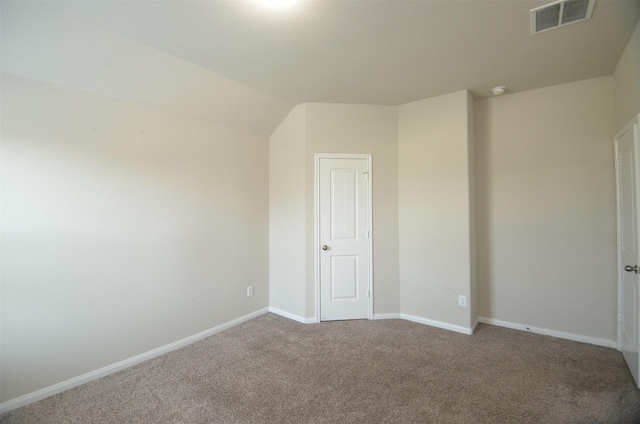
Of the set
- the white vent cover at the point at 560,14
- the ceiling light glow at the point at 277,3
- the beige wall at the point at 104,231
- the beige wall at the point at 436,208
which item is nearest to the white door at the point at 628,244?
the white vent cover at the point at 560,14

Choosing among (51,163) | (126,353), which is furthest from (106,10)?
(126,353)

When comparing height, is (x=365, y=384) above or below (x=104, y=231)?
below

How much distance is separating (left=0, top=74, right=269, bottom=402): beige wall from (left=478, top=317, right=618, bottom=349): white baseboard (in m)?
3.07

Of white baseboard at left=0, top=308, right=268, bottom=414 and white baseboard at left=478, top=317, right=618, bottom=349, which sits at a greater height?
white baseboard at left=478, top=317, right=618, bottom=349

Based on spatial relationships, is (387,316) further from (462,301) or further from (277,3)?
A: (277,3)

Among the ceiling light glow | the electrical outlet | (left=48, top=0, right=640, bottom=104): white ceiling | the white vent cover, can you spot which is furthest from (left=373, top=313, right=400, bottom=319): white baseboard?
the ceiling light glow

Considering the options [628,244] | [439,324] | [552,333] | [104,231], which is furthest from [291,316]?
[628,244]

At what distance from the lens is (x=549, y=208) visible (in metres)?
2.92

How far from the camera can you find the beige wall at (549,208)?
8.85ft

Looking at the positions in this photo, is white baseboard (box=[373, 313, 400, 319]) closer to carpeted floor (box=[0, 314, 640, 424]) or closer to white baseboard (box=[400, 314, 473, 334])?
white baseboard (box=[400, 314, 473, 334])

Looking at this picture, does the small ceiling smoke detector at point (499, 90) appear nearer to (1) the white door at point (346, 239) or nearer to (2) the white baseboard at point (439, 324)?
(1) the white door at point (346, 239)

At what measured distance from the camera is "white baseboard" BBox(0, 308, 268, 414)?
6.29 ft

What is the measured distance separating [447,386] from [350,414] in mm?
822

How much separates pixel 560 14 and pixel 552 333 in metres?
2.96
